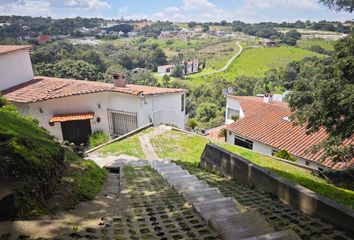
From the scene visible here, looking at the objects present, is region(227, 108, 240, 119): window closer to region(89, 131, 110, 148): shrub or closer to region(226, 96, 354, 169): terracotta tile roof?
region(226, 96, 354, 169): terracotta tile roof

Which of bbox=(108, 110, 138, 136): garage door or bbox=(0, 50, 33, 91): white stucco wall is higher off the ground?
bbox=(0, 50, 33, 91): white stucco wall

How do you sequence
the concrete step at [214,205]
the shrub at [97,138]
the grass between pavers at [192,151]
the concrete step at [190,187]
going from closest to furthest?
1. the concrete step at [214,205]
2. the concrete step at [190,187]
3. the grass between pavers at [192,151]
4. the shrub at [97,138]

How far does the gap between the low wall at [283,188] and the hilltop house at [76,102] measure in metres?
10.1

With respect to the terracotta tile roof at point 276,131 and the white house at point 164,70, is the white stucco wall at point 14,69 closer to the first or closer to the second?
the terracotta tile roof at point 276,131

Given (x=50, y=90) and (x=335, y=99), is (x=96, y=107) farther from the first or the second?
(x=335, y=99)

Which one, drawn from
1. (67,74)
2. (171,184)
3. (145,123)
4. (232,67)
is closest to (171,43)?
(232,67)

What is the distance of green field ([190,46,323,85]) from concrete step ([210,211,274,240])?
260 feet

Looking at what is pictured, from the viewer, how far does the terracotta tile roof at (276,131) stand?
17781 millimetres

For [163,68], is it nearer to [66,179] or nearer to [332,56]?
[332,56]

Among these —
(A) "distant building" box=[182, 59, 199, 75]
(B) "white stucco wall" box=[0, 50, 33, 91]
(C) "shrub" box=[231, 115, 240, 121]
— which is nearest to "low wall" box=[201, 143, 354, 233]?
(B) "white stucco wall" box=[0, 50, 33, 91]

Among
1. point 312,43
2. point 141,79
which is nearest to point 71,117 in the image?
point 141,79

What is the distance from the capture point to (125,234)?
11.6 feet

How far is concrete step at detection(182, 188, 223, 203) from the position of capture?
5.13 meters

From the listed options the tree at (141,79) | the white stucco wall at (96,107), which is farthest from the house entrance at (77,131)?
the tree at (141,79)
